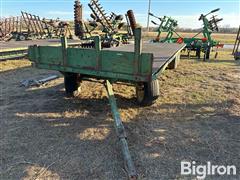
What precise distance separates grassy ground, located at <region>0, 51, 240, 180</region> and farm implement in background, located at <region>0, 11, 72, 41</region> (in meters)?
9.87

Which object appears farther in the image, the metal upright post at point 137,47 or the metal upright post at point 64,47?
the metal upright post at point 64,47

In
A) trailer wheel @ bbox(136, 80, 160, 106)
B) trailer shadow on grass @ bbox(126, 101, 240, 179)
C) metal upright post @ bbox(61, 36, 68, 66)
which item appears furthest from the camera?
trailer wheel @ bbox(136, 80, 160, 106)

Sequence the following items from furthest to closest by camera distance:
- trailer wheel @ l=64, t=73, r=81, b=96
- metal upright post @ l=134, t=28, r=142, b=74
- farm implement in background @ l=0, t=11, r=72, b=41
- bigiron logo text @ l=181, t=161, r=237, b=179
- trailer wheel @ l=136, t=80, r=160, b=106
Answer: farm implement in background @ l=0, t=11, r=72, b=41, trailer wheel @ l=64, t=73, r=81, b=96, trailer wheel @ l=136, t=80, r=160, b=106, metal upright post @ l=134, t=28, r=142, b=74, bigiron logo text @ l=181, t=161, r=237, b=179

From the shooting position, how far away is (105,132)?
3.38 meters

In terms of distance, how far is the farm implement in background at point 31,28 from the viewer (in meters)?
14.2

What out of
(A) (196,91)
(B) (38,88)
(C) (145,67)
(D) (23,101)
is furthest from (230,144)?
(B) (38,88)

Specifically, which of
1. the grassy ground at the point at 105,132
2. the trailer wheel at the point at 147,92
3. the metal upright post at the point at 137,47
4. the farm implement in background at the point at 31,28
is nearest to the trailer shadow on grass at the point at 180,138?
the grassy ground at the point at 105,132

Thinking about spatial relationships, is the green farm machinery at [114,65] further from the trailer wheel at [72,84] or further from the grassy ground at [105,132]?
the grassy ground at [105,132]

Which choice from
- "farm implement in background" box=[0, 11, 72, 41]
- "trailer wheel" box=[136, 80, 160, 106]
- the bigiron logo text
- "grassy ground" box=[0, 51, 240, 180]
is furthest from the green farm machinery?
"farm implement in background" box=[0, 11, 72, 41]

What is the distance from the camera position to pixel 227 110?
4.42 metres

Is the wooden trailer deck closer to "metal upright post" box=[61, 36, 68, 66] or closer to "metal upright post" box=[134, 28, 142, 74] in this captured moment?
"metal upright post" box=[134, 28, 142, 74]

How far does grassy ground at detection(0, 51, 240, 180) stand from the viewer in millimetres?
2561

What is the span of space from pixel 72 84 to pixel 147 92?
166cm

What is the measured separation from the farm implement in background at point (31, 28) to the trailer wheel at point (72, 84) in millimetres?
10592
